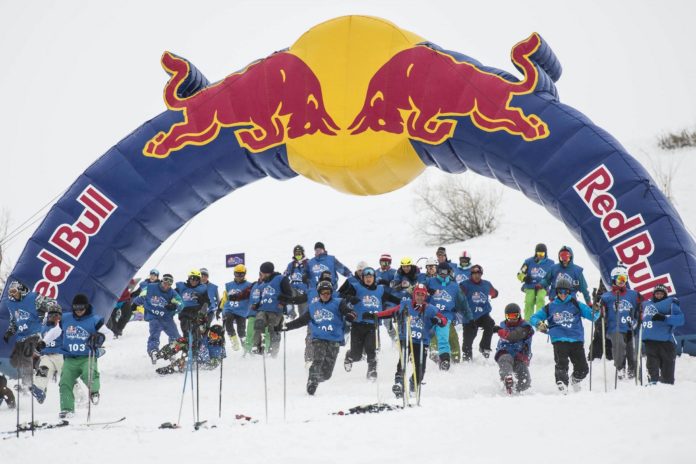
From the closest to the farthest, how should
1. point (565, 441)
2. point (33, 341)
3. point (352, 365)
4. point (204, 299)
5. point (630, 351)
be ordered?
point (565, 441) < point (33, 341) < point (630, 351) < point (352, 365) < point (204, 299)

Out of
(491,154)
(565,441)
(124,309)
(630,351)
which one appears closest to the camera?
(565,441)

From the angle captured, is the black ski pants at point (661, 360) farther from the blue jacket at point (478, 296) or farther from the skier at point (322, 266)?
the skier at point (322, 266)

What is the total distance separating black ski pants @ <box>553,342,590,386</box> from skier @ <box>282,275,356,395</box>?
269 cm

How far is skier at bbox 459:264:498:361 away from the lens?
13.8 meters

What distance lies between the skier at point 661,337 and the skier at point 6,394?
25.8 feet

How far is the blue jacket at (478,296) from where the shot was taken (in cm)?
1388

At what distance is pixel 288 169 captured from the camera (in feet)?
47.0

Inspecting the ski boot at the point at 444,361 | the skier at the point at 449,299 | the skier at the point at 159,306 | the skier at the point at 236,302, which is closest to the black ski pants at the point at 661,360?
the ski boot at the point at 444,361

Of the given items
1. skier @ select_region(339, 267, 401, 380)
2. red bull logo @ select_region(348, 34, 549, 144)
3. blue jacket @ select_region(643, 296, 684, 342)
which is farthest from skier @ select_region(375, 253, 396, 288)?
blue jacket @ select_region(643, 296, 684, 342)

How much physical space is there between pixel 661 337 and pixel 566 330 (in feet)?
3.53

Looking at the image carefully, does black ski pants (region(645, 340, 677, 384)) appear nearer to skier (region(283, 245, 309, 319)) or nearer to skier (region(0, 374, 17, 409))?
skier (region(283, 245, 309, 319))

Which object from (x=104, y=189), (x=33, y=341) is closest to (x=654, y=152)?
(x=104, y=189)

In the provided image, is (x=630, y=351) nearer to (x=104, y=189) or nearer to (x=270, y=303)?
(x=270, y=303)

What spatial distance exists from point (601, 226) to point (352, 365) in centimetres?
425
